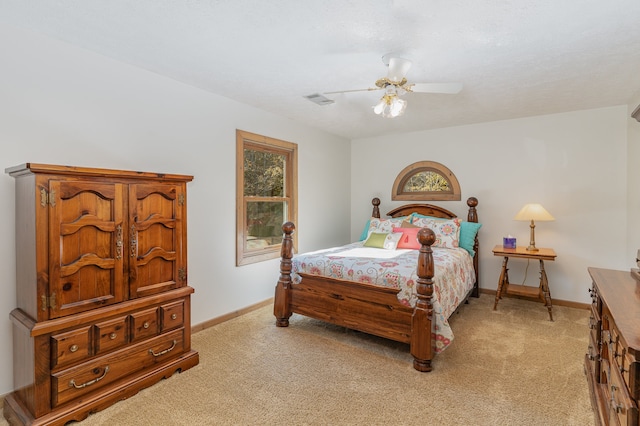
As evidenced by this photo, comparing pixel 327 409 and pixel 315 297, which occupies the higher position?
pixel 315 297

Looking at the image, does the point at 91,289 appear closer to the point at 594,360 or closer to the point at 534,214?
the point at 594,360

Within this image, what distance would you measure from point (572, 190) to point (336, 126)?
3.04 metres

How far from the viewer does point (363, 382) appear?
2.38 metres

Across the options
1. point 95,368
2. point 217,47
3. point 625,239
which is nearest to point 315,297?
point 95,368

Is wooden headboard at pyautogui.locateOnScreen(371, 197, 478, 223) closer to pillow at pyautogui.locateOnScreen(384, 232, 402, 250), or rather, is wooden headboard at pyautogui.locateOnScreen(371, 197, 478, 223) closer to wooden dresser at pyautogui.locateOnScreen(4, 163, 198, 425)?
pillow at pyautogui.locateOnScreen(384, 232, 402, 250)

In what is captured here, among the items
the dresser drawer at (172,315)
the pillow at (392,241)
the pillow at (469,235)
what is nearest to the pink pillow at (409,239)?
the pillow at (392,241)

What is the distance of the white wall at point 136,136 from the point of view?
2.12m

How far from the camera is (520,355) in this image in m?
A: 2.78

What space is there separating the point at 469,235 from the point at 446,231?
0.31 m

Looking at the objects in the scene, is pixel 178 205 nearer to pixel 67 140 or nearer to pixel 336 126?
pixel 67 140

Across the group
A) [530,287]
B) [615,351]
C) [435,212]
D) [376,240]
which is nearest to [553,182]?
[530,287]

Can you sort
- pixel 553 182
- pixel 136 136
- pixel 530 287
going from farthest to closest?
pixel 553 182, pixel 530 287, pixel 136 136

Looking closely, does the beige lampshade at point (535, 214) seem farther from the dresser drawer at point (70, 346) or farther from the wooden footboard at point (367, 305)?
the dresser drawer at point (70, 346)

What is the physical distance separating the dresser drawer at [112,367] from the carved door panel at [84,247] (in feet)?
1.15
